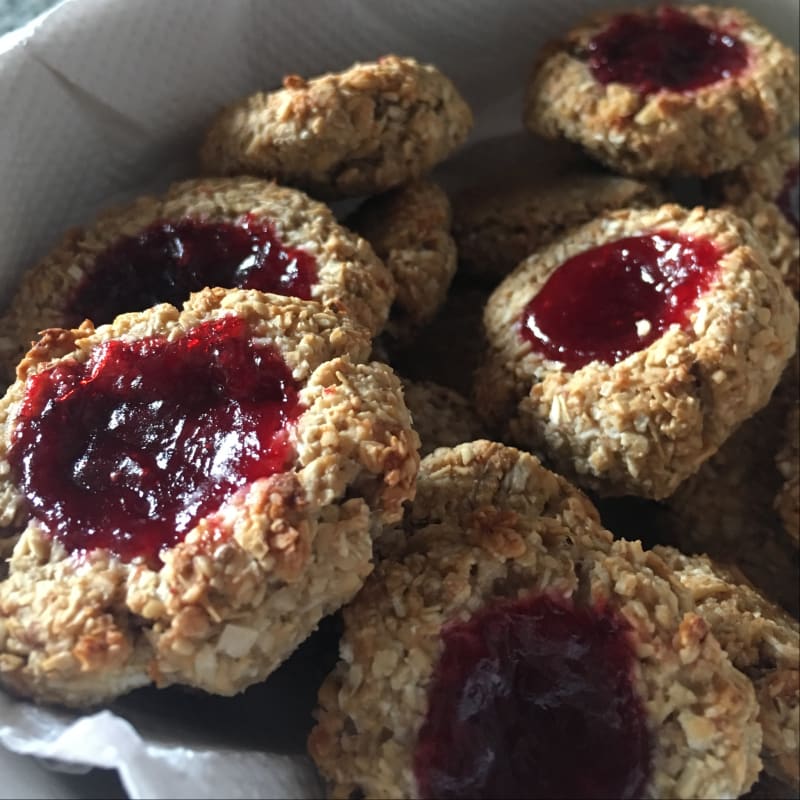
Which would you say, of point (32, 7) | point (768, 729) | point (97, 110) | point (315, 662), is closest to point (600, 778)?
point (768, 729)

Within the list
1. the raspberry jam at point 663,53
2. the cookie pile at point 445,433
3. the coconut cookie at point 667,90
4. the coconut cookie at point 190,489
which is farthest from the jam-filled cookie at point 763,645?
the raspberry jam at point 663,53

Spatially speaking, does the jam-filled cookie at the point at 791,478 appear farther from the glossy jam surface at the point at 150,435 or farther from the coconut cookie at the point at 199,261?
the glossy jam surface at the point at 150,435

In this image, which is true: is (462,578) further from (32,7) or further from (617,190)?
(32,7)

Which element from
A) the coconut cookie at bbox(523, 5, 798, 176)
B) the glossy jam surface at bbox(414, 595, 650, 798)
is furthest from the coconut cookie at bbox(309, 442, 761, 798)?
the coconut cookie at bbox(523, 5, 798, 176)

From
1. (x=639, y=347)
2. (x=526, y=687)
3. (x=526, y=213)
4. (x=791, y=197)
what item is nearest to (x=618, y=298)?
(x=639, y=347)

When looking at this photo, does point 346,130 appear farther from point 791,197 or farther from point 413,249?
point 791,197

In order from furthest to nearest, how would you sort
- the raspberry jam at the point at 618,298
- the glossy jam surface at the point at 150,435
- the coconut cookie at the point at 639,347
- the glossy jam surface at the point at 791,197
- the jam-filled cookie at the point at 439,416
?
the glossy jam surface at the point at 791,197 → the jam-filled cookie at the point at 439,416 → the raspberry jam at the point at 618,298 → the coconut cookie at the point at 639,347 → the glossy jam surface at the point at 150,435
